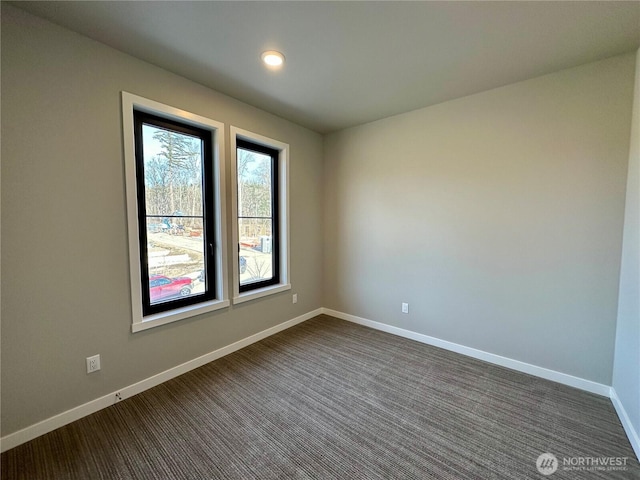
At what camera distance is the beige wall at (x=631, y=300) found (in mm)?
1678

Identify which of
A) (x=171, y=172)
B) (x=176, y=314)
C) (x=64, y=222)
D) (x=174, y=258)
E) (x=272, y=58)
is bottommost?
(x=176, y=314)

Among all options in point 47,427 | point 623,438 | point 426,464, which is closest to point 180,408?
point 47,427

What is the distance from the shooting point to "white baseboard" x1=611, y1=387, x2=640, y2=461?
5.14 ft

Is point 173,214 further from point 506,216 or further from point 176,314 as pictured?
point 506,216

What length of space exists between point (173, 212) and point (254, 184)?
99 centimetres

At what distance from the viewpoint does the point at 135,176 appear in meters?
2.04

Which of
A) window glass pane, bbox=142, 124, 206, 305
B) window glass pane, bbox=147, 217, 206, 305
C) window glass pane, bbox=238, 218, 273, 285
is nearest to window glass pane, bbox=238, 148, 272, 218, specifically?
window glass pane, bbox=238, 218, 273, 285

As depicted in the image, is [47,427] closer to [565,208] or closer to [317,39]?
[317,39]

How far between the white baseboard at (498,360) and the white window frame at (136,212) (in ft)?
6.24

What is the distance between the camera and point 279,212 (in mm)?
3348

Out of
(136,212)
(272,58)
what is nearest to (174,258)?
(136,212)

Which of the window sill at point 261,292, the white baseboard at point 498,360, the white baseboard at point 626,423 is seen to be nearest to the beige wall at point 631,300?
the white baseboard at point 626,423

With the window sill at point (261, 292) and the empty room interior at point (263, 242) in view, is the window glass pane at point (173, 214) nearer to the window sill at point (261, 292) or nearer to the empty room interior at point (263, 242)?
the empty room interior at point (263, 242)

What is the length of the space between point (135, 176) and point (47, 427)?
1748mm
